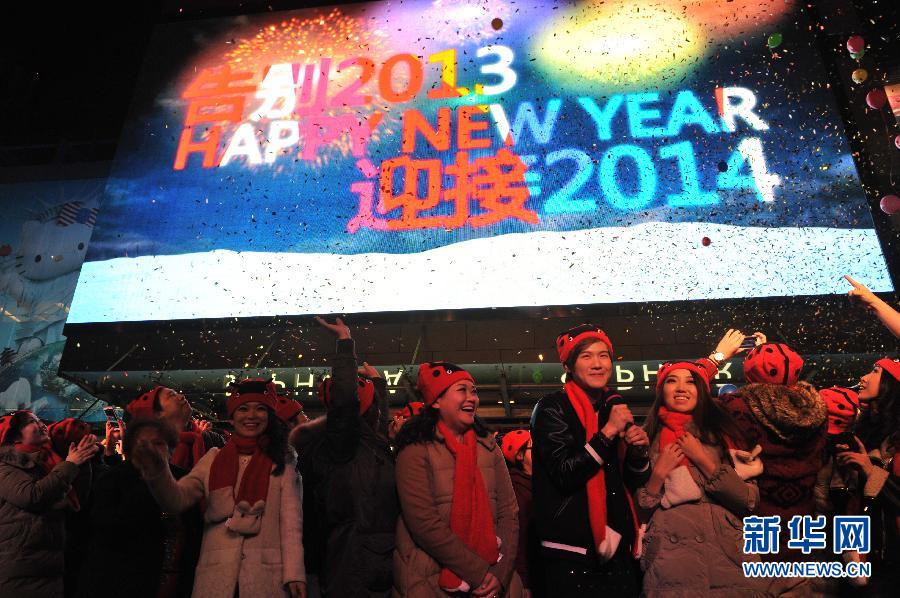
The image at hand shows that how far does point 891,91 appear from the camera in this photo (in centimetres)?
1038

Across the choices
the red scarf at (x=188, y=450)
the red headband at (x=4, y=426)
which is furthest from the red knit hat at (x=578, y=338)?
the red headband at (x=4, y=426)

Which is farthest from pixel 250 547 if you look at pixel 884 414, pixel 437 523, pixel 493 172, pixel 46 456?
pixel 493 172

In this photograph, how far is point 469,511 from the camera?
277 cm

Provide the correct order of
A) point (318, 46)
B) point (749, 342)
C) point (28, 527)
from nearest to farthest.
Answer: point (28, 527)
point (749, 342)
point (318, 46)

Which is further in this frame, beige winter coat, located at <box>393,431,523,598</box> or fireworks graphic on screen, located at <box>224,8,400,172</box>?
fireworks graphic on screen, located at <box>224,8,400,172</box>

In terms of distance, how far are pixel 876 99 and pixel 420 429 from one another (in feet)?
31.8

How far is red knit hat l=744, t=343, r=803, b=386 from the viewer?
3.38 m

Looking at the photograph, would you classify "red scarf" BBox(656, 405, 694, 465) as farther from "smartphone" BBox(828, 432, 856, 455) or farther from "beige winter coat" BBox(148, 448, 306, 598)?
"beige winter coat" BBox(148, 448, 306, 598)

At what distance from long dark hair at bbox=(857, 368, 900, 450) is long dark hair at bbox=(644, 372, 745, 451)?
3.24 ft

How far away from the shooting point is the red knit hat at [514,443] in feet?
12.6

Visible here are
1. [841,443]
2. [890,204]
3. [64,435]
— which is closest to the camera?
[841,443]

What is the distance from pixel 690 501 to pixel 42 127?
1706 cm

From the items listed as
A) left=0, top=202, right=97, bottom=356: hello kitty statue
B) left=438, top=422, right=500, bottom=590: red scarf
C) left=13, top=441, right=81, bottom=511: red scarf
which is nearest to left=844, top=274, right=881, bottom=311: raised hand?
left=438, top=422, right=500, bottom=590: red scarf

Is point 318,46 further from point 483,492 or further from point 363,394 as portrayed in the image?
point 483,492
